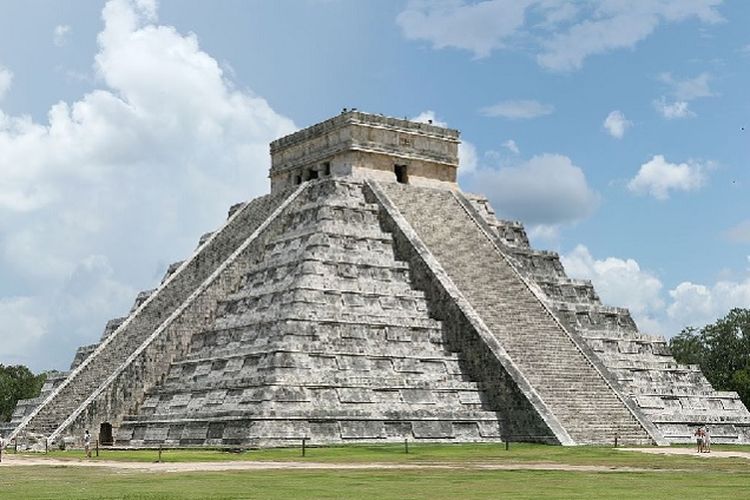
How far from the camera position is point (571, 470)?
1898 cm

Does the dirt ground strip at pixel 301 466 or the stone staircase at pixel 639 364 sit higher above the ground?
the stone staircase at pixel 639 364

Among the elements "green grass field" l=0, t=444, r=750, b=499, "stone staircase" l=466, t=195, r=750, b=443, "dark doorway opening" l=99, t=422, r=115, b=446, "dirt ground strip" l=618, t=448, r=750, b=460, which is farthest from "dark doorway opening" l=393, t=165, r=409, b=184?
"green grass field" l=0, t=444, r=750, b=499

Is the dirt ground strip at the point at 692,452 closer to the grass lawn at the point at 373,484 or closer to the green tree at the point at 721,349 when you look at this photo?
the grass lawn at the point at 373,484

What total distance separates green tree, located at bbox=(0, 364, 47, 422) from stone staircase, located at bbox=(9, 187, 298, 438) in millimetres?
25956

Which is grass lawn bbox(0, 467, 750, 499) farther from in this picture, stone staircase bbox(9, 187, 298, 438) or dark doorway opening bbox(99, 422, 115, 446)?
stone staircase bbox(9, 187, 298, 438)

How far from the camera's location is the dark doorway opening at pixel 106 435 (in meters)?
29.4

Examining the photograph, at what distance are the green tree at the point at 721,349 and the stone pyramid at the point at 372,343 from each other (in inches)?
822

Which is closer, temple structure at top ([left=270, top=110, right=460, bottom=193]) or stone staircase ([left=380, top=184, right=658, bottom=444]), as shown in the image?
stone staircase ([left=380, top=184, right=658, bottom=444])

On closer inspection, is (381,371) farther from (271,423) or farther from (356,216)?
(356,216)

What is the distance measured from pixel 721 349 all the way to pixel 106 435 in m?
35.2

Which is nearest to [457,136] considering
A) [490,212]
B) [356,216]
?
[490,212]

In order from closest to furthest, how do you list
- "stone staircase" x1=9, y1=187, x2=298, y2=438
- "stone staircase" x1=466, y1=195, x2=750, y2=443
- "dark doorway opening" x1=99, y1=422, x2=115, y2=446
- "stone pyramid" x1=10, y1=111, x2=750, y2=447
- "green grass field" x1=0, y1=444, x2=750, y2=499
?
1. "green grass field" x1=0, y1=444, x2=750, y2=499
2. "stone pyramid" x1=10, y1=111, x2=750, y2=447
3. "dark doorway opening" x1=99, y1=422, x2=115, y2=446
4. "stone staircase" x1=9, y1=187, x2=298, y2=438
5. "stone staircase" x1=466, y1=195, x2=750, y2=443

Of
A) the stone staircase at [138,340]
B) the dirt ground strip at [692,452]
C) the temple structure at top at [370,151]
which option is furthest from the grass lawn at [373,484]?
the temple structure at top at [370,151]

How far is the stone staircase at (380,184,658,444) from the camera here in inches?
1122
